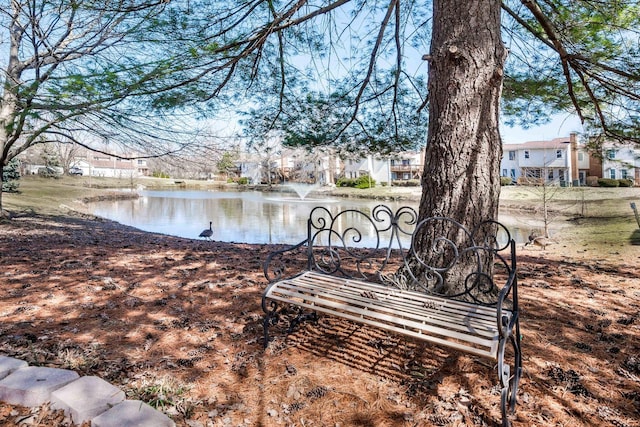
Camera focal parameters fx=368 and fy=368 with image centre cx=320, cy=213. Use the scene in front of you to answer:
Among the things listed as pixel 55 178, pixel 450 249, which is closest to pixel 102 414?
pixel 450 249

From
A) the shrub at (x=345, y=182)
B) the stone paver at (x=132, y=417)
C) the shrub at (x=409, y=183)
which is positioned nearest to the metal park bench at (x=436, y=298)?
the stone paver at (x=132, y=417)

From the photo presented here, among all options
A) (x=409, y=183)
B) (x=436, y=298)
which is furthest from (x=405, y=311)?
(x=409, y=183)

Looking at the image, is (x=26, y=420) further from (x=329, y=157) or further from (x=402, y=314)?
(x=329, y=157)

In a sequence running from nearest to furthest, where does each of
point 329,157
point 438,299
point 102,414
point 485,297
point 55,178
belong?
point 102,414 < point 438,299 < point 485,297 < point 329,157 < point 55,178

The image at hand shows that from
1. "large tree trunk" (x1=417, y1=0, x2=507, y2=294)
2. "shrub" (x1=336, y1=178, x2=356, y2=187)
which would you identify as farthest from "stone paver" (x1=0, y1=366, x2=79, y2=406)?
"shrub" (x1=336, y1=178, x2=356, y2=187)

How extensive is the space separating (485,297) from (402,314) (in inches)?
41.8

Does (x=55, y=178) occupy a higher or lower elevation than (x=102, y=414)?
higher

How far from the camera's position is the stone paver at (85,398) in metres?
1.62

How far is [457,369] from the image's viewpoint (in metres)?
2.12

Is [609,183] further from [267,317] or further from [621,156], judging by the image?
[267,317]

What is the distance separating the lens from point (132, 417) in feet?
5.14

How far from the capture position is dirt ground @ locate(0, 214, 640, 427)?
1787 millimetres

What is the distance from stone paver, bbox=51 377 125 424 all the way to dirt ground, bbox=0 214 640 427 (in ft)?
0.23

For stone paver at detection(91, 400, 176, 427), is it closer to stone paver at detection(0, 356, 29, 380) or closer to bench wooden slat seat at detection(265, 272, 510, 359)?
stone paver at detection(0, 356, 29, 380)
